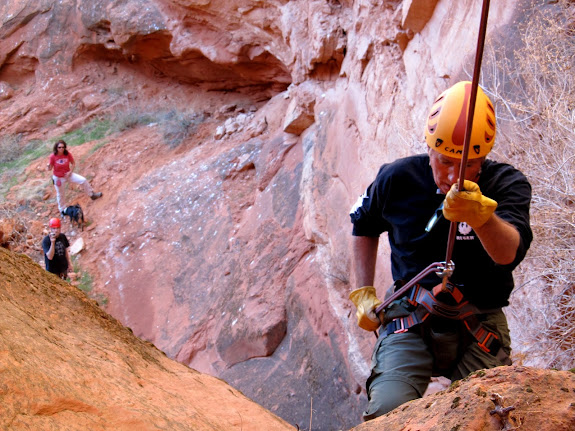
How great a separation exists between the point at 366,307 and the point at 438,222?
615 millimetres

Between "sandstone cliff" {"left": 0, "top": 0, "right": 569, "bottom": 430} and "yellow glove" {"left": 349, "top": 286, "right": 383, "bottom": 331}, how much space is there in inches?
44.7

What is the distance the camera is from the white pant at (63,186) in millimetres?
10797

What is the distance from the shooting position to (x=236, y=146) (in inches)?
411

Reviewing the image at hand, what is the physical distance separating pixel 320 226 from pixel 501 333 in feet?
14.1

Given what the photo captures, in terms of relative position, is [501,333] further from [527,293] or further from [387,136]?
[387,136]

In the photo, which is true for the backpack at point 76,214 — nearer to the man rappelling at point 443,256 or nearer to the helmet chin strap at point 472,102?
the man rappelling at point 443,256

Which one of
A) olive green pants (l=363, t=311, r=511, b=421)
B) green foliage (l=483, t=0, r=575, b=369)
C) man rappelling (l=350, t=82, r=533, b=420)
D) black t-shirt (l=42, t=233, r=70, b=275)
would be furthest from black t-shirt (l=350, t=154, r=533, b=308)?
black t-shirt (l=42, t=233, r=70, b=275)

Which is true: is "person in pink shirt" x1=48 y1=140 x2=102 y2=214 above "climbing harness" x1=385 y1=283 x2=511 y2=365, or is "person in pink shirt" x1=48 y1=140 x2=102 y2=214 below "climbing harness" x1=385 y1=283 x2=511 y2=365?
below

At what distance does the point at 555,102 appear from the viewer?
3729 millimetres

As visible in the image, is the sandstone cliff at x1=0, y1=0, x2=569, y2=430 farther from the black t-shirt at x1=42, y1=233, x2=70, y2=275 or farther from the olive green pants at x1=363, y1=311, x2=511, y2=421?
the black t-shirt at x1=42, y1=233, x2=70, y2=275

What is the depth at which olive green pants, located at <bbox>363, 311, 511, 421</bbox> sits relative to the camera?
238 centimetres

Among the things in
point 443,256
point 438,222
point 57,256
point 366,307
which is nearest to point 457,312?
point 443,256

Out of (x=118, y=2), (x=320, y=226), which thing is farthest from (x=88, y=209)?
(x=320, y=226)

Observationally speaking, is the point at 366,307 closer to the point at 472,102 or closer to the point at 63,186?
the point at 472,102
